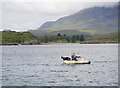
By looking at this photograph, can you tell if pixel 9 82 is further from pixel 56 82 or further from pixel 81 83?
pixel 81 83

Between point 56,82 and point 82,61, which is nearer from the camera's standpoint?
point 56,82

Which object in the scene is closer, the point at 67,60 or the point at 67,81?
the point at 67,81

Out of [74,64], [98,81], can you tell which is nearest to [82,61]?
[74,64]

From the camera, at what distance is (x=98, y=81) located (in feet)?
131

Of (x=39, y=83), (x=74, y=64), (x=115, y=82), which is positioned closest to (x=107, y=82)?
(x=115, y=82)

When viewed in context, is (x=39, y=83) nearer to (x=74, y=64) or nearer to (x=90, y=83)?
(x=90, y=83)

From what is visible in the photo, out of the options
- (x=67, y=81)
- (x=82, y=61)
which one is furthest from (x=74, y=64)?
(x=67, y=81)

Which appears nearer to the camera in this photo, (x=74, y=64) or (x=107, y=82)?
(x=107, y=82)

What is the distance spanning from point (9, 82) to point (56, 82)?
7.77m

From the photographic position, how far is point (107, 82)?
3875 centimetres

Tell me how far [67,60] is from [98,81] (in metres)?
28.3

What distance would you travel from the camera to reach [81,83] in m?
38.2

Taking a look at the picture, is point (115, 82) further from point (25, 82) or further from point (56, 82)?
point (25, 82)

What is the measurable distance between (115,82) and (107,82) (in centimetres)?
124
